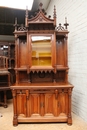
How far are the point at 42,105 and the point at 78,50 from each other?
1448 mm

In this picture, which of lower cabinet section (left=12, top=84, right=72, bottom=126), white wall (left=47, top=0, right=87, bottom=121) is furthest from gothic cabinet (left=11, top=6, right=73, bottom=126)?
white wall (left=47, top=0, right=87, bottom=121)

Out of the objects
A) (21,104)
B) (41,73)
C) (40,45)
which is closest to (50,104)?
(21,104)

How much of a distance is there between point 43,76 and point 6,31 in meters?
3.10

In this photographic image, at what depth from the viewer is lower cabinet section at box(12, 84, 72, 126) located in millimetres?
2709

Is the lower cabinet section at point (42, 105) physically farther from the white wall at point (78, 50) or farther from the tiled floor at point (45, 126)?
the white wall at point (78, 50)

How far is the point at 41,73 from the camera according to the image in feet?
10.3

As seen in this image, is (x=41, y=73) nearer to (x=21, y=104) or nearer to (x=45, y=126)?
(x=21, y=104)

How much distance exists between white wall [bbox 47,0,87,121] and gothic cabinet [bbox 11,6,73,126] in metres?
0.36

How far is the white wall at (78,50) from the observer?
9.59ft

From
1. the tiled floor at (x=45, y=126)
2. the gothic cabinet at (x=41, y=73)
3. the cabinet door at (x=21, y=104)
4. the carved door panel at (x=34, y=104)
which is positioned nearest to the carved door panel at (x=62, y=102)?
the gothic cabinet at (x=41, y=73)

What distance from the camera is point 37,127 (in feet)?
8.57

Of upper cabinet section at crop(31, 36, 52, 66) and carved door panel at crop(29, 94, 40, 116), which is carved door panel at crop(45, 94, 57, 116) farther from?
upper cabinet section at crop(31, 36, 52, 66)

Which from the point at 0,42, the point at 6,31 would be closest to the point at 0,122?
the point at 0,42

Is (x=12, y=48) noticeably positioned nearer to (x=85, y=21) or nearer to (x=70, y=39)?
(x=70, y=39)
